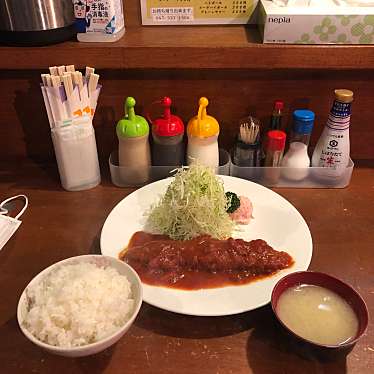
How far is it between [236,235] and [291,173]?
0.39 m

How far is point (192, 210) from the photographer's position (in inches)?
52.7

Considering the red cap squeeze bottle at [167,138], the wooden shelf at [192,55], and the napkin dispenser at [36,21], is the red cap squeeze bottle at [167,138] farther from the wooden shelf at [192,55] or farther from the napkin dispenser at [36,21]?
the napkin dispenser at [36,21]

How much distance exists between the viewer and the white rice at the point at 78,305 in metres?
0.88

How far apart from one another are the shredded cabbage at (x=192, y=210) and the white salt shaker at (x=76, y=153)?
32cm

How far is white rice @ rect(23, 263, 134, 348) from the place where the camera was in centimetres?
88

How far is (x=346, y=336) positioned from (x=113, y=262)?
59cm

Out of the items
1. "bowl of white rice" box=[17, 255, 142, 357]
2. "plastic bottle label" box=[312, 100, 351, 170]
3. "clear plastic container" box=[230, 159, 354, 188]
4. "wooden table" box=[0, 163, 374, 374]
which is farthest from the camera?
"clear plastic container" box=[230, 159, 354, 188]

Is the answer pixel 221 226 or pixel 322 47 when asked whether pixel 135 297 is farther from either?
pixel 322 47

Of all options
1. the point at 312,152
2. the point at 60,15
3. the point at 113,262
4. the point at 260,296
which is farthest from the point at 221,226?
the point at 60,15

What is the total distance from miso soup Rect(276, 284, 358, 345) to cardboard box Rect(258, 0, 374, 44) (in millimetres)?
843

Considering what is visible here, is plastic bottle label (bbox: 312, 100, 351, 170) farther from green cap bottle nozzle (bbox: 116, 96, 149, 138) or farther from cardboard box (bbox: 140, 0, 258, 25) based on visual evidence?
green cap bottle nozzle (bbox: 116, 96, 149, 138)

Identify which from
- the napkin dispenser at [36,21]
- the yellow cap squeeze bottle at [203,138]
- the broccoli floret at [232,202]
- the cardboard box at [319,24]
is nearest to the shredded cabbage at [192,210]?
the broccoli floret at [232,202]

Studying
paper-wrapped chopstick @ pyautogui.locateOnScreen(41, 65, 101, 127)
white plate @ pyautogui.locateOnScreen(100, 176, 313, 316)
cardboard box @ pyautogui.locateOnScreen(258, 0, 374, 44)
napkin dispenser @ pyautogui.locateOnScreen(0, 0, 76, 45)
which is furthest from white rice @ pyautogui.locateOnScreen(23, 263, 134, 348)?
→ cardboard box @ pyautogui.locateOnScreen(258, 0, 374, 44)

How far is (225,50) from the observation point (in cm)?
142
